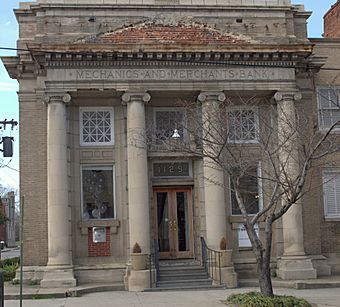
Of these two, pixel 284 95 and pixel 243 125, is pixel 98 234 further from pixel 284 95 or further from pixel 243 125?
pixel 284 95

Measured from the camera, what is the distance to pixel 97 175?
2075cm

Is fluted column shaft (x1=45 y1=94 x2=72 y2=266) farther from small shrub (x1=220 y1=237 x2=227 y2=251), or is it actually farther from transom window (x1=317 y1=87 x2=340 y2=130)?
transom window (x1=317 y1=87 x2=340 y2=130)

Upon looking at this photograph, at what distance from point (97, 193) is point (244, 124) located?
18.2 feet

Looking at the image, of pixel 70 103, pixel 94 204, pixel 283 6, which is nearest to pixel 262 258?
pixel 94 204

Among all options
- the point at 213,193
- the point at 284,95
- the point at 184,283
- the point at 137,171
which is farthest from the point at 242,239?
the point at 284,95

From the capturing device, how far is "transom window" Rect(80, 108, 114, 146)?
20766 mm

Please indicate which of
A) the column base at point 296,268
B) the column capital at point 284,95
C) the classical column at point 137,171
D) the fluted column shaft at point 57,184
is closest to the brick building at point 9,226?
the fluted column shaft at point 57,184

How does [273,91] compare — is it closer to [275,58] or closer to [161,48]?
[275,58]

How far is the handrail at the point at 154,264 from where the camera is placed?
18.6 metres

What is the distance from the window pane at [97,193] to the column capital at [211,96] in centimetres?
399

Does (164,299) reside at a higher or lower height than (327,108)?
lower

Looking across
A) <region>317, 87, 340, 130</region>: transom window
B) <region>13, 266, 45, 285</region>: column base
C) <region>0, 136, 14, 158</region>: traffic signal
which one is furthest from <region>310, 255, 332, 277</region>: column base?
<region>0, 136, 14, 158</region>: traffic signal

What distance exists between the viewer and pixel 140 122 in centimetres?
1983

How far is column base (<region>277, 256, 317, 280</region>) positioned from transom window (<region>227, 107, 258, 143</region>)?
4.17 metres
